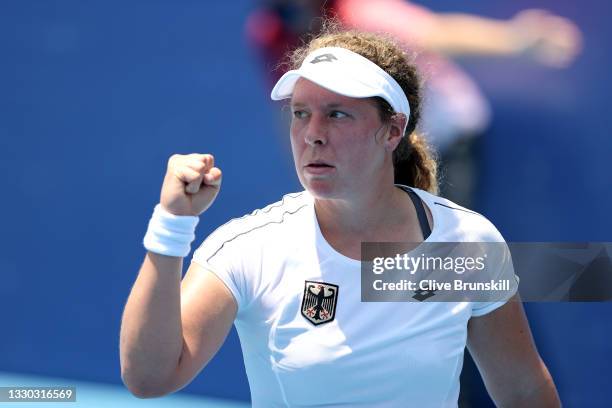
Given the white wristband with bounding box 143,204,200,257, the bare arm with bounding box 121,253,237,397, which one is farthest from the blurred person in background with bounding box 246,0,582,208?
the white wristband with bounding box 143,204,200,257

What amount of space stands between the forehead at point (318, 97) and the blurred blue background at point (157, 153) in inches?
56.3

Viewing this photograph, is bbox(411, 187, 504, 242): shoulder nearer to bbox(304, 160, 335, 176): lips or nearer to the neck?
the neck

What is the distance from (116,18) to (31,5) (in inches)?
14.3

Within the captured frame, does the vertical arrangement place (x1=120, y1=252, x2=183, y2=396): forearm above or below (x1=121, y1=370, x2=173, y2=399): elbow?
above

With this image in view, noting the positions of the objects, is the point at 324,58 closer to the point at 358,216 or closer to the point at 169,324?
the point at 358,216

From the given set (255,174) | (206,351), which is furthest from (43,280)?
(206,351)

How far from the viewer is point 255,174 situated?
3.64 metres

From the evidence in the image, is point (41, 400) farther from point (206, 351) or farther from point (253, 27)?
point (206, 351)

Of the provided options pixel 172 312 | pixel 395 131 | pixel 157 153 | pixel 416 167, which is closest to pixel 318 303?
pixel 172 312

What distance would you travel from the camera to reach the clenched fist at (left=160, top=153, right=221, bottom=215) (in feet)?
5.71

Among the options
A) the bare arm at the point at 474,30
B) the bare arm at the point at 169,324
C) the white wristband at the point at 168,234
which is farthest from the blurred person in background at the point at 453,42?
the white wristband at the point at 168,234

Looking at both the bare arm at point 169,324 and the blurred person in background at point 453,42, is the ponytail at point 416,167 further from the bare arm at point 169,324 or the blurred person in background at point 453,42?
the blurred person in background at point 453,42

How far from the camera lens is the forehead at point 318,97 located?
203 centimetres

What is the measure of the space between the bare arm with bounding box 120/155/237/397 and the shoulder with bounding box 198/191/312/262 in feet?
0.38
